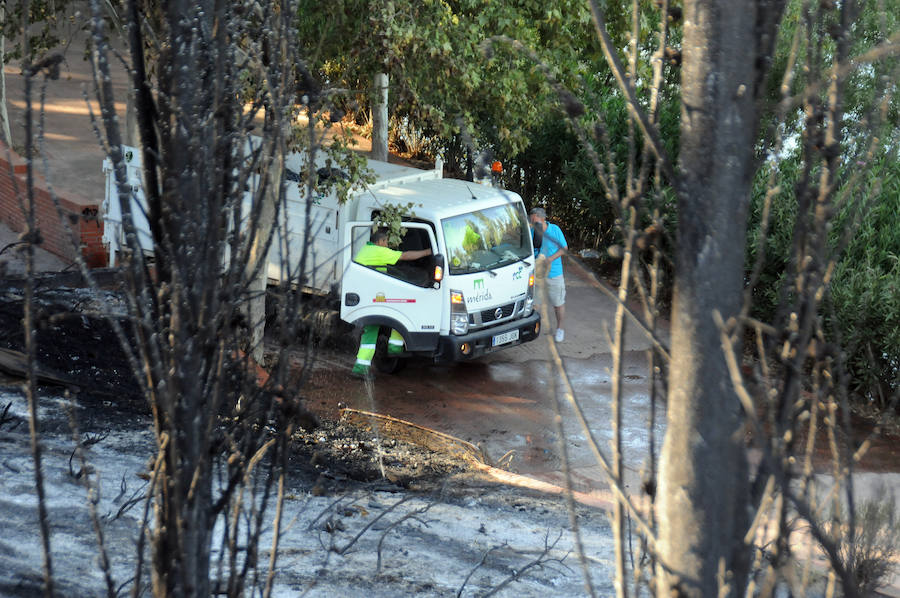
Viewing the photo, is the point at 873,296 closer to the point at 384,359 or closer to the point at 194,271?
the point at 384,359

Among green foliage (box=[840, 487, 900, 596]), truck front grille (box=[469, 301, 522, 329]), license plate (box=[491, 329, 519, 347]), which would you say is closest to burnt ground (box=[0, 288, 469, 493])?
truck front grille (box=[469, 301, 522, 329])

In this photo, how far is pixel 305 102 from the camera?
3.15 metres

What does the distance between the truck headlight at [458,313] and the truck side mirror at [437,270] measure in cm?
18

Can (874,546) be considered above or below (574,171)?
below

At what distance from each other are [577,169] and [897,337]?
661 centimetres

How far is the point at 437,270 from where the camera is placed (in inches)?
414

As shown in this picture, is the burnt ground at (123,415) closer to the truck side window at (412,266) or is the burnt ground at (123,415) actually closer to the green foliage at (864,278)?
the truck side window at (412,266)

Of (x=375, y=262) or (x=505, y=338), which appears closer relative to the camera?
(x=375, y=262)

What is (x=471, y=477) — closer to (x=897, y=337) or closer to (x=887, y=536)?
(x=887, y=536)

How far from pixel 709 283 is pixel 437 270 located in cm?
848

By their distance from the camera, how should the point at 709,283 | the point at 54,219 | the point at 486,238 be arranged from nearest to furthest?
the point at 709,283 → the point at 486,238 → the point at 54,219

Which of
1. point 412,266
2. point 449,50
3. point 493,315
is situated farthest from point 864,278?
point 449,50

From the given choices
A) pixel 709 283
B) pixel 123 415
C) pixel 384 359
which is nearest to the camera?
pixel 709 283

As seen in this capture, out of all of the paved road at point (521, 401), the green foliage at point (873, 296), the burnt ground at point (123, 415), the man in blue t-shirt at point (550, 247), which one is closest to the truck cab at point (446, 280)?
the man in blue t-shirt at point (550, 247)
